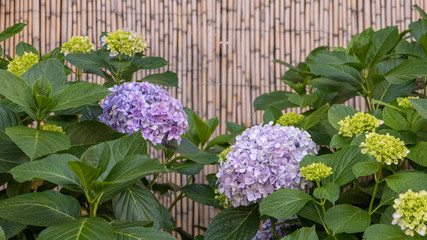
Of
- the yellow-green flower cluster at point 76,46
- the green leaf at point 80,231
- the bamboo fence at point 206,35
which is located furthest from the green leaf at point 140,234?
the bamboo fence at point 206,35

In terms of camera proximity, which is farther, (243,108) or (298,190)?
(243,108)

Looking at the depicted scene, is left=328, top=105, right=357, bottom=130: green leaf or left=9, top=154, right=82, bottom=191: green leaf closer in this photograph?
left=9, top=154, right=82, bottom=191: green leaf

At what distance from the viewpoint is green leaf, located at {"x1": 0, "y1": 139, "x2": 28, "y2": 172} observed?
99cm

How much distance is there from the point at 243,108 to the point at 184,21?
34 centimetres

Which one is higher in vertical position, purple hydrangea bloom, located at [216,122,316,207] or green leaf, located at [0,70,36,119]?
green leaf, located at [0,70,36,119]

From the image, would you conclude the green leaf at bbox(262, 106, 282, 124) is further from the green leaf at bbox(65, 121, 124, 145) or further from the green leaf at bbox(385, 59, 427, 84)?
the green leaf at bbox(65, 121, 124, 145)

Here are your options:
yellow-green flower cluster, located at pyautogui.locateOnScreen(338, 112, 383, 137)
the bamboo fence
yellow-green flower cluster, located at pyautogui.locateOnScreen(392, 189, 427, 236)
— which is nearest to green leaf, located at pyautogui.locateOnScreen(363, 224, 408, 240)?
yellow-green flower cluster, located at pyautogui.locateOnScreen(392, 189, 427, 236)

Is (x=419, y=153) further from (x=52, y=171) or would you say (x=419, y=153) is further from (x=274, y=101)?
(x=52, y=171)

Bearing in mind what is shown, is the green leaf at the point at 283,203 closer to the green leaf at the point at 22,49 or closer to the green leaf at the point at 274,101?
the green leaf at the point at 274,101

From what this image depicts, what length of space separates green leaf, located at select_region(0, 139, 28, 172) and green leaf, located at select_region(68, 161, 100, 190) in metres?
0.17

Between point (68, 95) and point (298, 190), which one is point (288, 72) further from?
point (68, 95)

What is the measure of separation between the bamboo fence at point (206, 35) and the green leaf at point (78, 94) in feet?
2.69

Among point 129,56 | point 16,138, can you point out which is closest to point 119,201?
point 16,138

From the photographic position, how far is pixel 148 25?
72.2 inches
